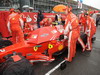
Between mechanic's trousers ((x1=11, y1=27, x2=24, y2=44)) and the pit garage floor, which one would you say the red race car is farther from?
mechanic's trousers ((x1=11, y1=27, x2=24, y2=44))

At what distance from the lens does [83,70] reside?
9.77 feet

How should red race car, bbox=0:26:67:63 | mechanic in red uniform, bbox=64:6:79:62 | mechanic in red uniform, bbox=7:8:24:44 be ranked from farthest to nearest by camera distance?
mechanic in red uniform, bbox=7:8:24:44, mechanic in red uniform, bbox=64:6:79:62, red race car, bbox=0:26:67:63

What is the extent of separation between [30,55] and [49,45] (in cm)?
63

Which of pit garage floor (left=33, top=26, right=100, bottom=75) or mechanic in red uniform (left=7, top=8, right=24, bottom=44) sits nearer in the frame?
pit garage floor (left=33, top=26, right=100, bottom=75)

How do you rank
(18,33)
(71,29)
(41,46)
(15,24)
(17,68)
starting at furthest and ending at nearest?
(18,33)
(15,24)
(71,29)
(41,46)
(17,68)

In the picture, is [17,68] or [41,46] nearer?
[17,68]

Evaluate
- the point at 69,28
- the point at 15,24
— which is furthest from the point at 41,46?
the point at 15,24

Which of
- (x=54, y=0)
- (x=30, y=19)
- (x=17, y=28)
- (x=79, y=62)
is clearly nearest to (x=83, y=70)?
(x=79, y=62)

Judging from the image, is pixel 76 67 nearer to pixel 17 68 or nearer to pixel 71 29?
pixel 71 29

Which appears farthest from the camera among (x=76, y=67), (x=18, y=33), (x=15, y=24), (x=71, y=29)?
(x=18, y=33)

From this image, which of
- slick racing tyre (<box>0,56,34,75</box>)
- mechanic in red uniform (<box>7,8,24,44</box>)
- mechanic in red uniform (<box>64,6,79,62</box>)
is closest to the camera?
slick racing tyre (<box>0,56,34,75</box>)

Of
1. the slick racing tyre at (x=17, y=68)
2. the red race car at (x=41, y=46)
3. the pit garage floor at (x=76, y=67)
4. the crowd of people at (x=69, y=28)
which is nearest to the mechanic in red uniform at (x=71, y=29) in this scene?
the crowd of people at (x=69, y=28)

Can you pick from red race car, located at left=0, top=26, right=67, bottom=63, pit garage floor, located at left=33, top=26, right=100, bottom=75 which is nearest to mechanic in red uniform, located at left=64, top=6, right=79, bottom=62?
red race car, located at left=0, top=26, right=67, bottom=63

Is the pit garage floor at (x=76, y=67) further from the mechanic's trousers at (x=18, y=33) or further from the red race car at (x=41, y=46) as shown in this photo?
the mechanic's trousers at (x=18, y=33)
